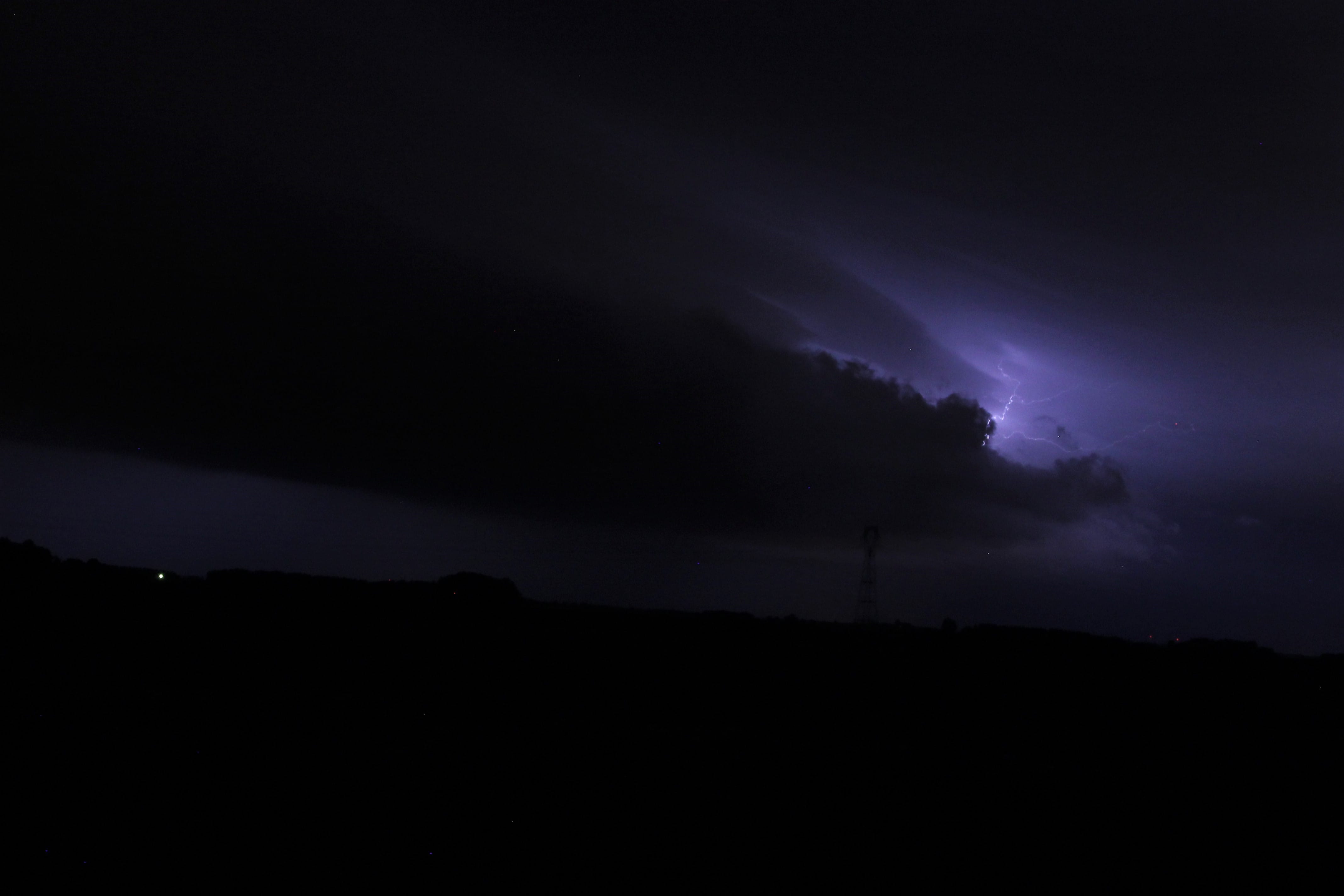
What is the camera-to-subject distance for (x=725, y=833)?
17266mm

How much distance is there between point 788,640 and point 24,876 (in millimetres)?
37174

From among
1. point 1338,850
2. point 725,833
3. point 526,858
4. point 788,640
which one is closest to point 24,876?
point 526,858

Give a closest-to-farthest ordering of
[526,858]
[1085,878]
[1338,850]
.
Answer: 1. [526,858]
2. [1085,878]
3. [1338,850]

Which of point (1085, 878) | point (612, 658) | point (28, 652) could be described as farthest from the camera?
point (612, 658)

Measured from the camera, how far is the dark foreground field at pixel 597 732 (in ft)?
53.4

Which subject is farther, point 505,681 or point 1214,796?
point 505,681

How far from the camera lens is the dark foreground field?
1628 cm

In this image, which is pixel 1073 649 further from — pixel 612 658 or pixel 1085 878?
pixel 1085 878

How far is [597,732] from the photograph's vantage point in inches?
1027

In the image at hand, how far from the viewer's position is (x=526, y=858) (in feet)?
48.4

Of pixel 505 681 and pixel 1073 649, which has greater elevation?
pixel 1073 649

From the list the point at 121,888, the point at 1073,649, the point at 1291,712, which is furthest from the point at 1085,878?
the point at 1073,649

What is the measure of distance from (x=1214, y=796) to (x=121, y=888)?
24705mm

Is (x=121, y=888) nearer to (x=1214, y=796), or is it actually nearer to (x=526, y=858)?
(x=526, y=858)
